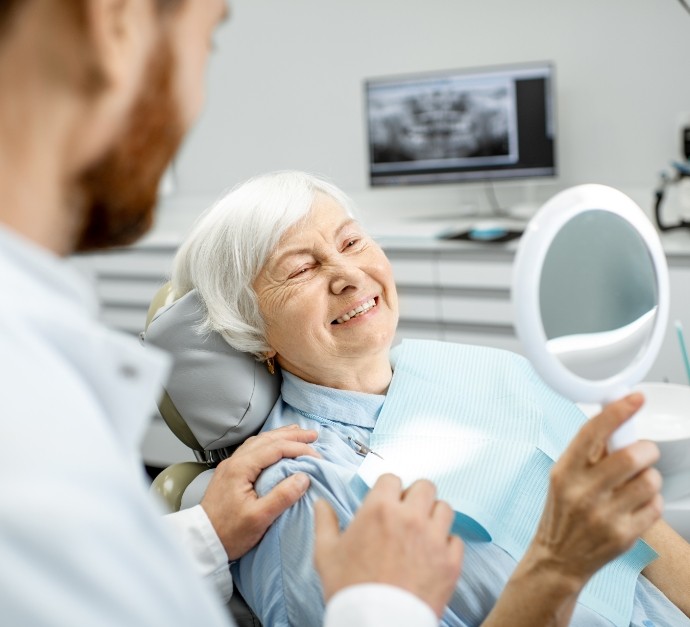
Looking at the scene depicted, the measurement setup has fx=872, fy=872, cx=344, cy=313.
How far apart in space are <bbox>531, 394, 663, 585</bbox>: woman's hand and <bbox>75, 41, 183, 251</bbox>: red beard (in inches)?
19.4

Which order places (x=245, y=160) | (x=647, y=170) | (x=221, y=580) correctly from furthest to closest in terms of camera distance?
(x=245, y=160) → (x=647, y=170) → (x=221, y=580)

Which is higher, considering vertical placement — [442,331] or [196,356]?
[196,356]

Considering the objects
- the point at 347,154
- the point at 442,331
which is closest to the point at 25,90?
the point at 442,331

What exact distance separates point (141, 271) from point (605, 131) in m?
2.04

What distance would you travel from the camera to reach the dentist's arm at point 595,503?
0.87 meters

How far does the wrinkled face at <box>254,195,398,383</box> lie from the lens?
154 cm

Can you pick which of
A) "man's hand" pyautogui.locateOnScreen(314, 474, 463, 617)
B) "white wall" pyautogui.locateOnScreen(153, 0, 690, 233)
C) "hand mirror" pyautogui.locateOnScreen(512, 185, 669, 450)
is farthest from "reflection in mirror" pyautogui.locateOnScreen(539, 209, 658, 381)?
"white wall" pyautogui.locateOnScreen(153, 0, 690, 233)

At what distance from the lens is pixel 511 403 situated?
1.60 meters

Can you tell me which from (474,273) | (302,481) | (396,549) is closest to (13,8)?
(396,549)

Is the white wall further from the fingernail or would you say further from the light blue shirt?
the fingernail

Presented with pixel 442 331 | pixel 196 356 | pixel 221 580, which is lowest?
pixel 442 331

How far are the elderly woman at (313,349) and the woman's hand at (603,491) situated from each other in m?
0.38

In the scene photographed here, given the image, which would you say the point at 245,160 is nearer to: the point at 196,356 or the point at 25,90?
the point at 196,356

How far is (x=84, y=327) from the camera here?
667mm
